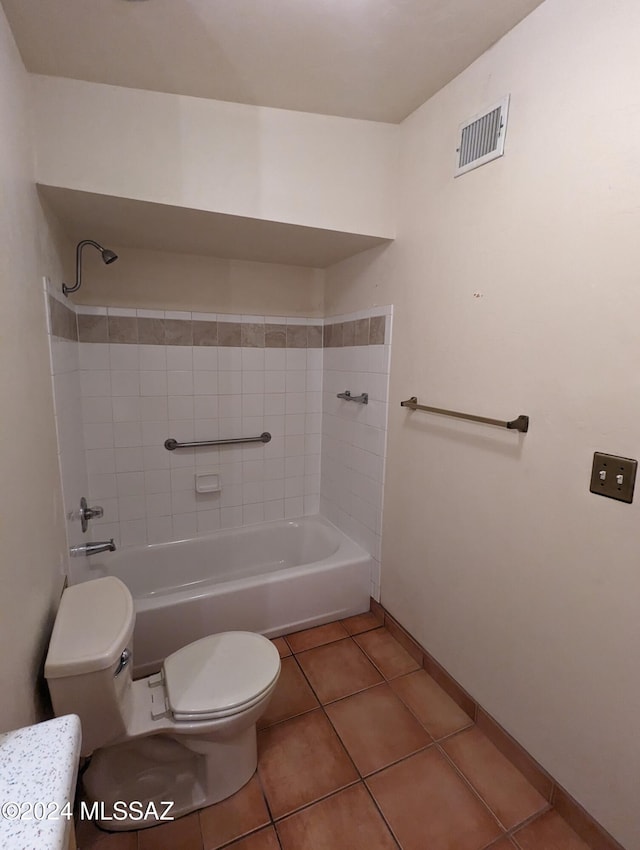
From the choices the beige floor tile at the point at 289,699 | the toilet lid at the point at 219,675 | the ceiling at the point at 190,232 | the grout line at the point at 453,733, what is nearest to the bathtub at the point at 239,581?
the beige floor tile at the point at 289,699

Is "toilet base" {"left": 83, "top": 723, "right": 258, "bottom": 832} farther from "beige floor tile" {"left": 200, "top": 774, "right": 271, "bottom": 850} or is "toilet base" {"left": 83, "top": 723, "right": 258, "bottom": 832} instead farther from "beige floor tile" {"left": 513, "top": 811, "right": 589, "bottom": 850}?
"beige floor tile" {"left": 513, "top": 811, "right": 589, "bottom": 850}

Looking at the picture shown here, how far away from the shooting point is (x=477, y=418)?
1386 millimetres

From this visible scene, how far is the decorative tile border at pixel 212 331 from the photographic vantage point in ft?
6.65

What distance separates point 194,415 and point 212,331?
0.50 metres

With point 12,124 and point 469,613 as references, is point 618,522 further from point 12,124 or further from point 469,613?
point 12,124

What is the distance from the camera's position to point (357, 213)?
175 centimetres

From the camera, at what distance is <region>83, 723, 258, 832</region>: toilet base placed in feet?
3.88

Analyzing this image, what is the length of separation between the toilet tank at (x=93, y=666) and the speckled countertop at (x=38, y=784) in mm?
360

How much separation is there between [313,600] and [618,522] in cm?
144

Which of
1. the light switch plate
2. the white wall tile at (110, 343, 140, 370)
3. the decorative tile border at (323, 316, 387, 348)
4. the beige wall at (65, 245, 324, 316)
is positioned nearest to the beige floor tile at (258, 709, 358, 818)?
the light switch plate

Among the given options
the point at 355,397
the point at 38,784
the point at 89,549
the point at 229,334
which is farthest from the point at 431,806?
the point at 229,334

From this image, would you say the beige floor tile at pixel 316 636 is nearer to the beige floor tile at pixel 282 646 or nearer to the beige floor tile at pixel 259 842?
the beige floor tile at pixel 282 646

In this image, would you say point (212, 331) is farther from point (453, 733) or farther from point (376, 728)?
point (453, 733)

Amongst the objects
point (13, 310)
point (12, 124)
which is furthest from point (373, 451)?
point (12, 124)
